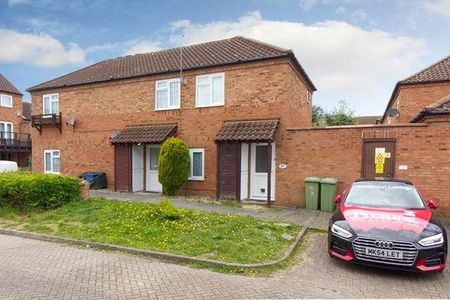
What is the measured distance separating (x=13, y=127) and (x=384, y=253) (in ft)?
120

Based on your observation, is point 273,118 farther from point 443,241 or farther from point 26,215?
point 26,215

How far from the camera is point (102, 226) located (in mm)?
7551

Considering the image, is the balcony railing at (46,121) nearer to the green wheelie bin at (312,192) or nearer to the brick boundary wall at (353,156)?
the brick boundary wall at (353,156)

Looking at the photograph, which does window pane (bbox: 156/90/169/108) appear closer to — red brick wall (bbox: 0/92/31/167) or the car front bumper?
the car front bumper

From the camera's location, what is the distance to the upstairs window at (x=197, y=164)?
13.0 meters

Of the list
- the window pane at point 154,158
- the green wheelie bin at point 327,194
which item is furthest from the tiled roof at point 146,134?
the green wheelie bin at point 327,194

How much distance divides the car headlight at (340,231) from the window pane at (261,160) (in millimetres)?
6341

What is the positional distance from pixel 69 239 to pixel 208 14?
28.4ft

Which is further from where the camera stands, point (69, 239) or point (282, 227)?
point (282, 227)

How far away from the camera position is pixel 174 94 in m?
13.8

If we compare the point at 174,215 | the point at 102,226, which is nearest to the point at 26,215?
the point at 102,226

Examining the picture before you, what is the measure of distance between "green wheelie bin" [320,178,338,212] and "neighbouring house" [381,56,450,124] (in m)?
5.97

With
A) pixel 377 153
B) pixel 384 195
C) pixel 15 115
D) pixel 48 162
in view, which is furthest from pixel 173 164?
pixel 15 115

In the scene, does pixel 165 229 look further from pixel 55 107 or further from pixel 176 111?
pixel 55 107
